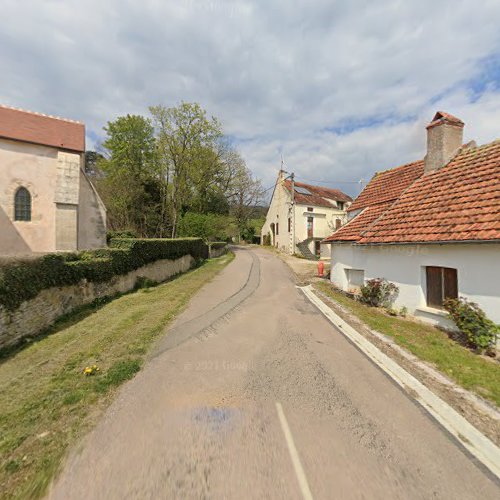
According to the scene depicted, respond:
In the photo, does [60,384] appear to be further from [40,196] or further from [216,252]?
[216,252]

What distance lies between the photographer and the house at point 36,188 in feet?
50.4

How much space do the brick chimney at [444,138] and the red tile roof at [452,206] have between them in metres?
0.33

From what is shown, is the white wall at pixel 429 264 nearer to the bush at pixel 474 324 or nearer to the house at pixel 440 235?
the house at pixel 440 235

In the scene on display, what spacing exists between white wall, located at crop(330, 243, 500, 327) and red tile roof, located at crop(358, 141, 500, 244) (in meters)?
0.38

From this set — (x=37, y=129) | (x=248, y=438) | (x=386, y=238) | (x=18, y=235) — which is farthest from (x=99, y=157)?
(x=248, y=438)

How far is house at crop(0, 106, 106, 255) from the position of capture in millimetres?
15359

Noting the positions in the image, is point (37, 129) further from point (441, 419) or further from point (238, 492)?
point (441, 419)

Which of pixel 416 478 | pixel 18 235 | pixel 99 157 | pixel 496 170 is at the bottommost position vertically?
pixel 416 478

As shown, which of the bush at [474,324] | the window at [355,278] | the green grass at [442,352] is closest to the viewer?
the green grass at [442,352]

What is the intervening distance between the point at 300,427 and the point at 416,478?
1.30 m

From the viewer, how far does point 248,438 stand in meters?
3.30

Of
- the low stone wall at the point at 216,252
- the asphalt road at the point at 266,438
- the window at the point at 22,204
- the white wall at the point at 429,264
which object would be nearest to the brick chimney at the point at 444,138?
the white wall at the point at 429,264

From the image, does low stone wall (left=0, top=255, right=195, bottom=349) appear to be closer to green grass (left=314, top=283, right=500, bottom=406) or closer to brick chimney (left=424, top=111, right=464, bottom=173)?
green grass (left=314, top=283, right=500, bottom=406)

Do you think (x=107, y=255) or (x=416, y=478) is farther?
(x=107, y=255)
